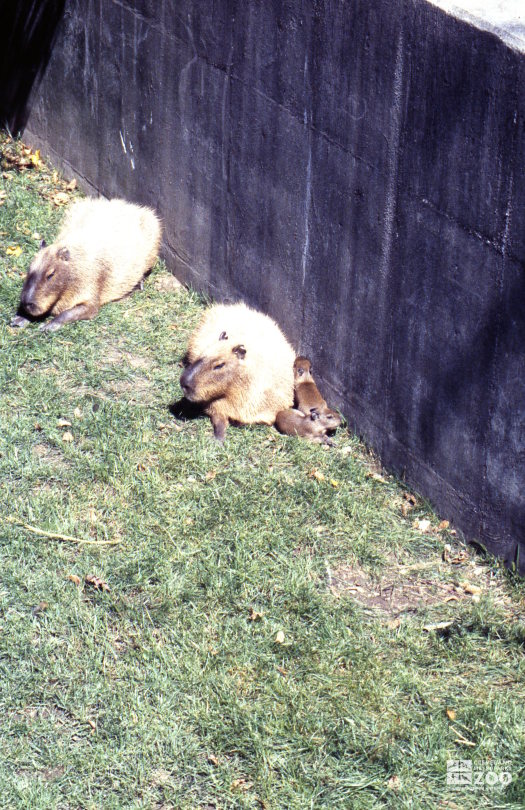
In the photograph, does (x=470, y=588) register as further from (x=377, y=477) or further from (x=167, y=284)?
(x=167, y=284)

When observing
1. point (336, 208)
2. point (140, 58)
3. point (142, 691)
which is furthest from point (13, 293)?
point (142, 691)

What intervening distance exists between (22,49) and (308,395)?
561 cm

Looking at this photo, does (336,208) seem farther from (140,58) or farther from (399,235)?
(140,58)

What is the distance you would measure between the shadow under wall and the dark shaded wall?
1.51 m

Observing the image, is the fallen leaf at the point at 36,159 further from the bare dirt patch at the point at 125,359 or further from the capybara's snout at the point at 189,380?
the capybara's snout at the point at 189,380

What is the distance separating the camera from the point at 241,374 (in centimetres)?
702

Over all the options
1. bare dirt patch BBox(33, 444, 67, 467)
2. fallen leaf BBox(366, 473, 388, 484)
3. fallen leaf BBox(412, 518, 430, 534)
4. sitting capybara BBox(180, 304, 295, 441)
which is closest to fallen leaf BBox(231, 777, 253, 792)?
fallen leaf BBox(412, 518, 430, 534)

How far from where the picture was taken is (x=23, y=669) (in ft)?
16.2

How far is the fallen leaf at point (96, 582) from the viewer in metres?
5.46

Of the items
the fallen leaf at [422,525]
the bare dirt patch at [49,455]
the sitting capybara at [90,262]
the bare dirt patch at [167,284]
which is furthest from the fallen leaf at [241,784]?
the bare dirt patch at [167,284]

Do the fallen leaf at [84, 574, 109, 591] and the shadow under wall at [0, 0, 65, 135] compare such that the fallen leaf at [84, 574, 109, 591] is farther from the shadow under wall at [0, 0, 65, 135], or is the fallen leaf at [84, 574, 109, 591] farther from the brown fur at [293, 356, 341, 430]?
the shadow under wall at [0, 0, 65, 135]

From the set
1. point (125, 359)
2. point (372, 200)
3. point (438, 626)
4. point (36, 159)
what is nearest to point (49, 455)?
point (125, 359)

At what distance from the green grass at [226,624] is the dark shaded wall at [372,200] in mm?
542

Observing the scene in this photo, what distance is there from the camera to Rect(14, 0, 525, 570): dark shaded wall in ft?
17.0
